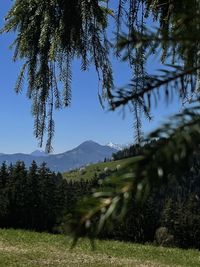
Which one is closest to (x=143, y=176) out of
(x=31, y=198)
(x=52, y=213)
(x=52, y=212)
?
(x=52, y=213)

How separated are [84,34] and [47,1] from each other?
0.35m

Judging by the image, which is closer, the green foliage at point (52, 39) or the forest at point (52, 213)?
the green foliage at point (52, 39)

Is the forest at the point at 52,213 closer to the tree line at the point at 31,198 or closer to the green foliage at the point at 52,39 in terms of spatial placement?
the tree line at the point at 31,198

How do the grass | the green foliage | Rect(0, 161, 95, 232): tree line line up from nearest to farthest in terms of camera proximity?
the green foliage < the grass < Rect(0, 161, 95, 232): tree line

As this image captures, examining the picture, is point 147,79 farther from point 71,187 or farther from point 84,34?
point 71,187

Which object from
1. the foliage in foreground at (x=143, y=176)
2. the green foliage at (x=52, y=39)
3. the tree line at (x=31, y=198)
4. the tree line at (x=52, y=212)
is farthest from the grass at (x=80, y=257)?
the tree line at (x=31, y=198)

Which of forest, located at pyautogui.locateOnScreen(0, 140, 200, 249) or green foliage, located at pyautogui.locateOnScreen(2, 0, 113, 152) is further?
forest, located at pyautogui.locateOnScreen(0, 140, 200, 249)

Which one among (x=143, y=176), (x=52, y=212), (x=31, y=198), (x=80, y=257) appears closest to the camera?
(x=143, y=176)

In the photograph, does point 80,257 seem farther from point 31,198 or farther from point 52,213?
point 31,198

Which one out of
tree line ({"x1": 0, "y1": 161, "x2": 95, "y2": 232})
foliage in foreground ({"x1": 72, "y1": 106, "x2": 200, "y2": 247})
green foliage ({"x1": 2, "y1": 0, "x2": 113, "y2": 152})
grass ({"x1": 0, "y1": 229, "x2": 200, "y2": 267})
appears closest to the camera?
foliage in foreground ({"x1": 72, "y1": 106, "x2": 200, "y2": 247})

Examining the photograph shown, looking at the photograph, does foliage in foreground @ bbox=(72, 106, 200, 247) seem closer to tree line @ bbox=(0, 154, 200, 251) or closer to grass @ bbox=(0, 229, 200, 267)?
grass @ bbox=(0, 229, 200, 267)

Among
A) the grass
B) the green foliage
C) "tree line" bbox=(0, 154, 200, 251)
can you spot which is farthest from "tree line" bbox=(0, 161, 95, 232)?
the green foliage

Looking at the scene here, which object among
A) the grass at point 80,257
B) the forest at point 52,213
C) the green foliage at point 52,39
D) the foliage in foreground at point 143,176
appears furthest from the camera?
the forest at point 52,213

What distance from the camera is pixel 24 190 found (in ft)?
195
